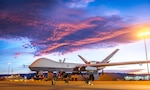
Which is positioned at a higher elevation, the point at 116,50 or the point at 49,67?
the point at 116,50

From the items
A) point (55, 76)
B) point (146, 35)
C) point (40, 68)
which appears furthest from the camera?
point (146, 35)

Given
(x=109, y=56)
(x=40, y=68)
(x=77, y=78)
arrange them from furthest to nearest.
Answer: (x=77, y=78), (x=109, y=56), (x=40, y=68)

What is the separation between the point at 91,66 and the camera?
41.6 m

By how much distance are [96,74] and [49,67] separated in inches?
385

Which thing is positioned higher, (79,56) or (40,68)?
(79,56)

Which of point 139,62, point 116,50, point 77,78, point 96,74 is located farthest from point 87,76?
point 77,78

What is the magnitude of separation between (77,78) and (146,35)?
46107mm

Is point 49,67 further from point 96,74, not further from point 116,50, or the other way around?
point 116,50

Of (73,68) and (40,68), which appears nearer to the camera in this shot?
(40,68)

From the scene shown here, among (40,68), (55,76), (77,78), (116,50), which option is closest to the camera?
(40,68)

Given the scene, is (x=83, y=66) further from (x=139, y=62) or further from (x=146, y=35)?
(x=146, y=35)

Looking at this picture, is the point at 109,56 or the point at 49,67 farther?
the point at 109,56

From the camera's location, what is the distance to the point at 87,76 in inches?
1631

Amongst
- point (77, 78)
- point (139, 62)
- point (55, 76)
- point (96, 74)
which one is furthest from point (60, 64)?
point (77, 78)
